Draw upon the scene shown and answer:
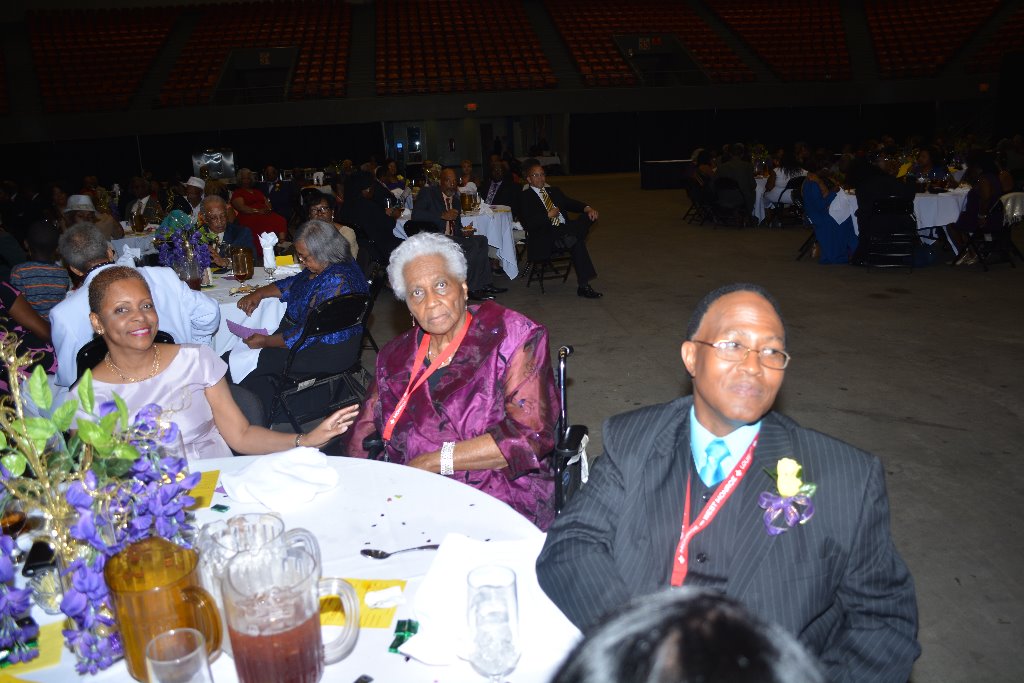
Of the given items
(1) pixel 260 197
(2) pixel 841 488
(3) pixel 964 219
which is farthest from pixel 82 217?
(3) pixel 964 219

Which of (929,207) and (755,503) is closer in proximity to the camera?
(755,503)

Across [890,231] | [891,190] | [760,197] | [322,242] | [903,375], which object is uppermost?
[322,242]

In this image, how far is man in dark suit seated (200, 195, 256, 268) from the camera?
5.61 m

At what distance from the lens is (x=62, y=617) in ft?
4.86

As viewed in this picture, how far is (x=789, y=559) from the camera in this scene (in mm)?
1451

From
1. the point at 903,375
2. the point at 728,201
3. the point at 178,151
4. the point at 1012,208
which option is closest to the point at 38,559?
the point at 903,375

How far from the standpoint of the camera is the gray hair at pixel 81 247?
12.7 ft

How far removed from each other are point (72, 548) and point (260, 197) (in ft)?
24.9

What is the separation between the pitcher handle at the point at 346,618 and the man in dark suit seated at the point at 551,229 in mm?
6369

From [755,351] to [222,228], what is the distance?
16.6 ft

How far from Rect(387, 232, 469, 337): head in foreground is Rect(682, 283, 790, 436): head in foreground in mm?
1089

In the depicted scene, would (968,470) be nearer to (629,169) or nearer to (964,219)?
(964,219)

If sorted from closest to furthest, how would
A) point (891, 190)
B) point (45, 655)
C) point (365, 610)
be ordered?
1. point (45, 655)
2. point (365, 610)
3. point (891, 190)

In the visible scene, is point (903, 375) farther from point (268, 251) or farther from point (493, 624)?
point (493, 624)
